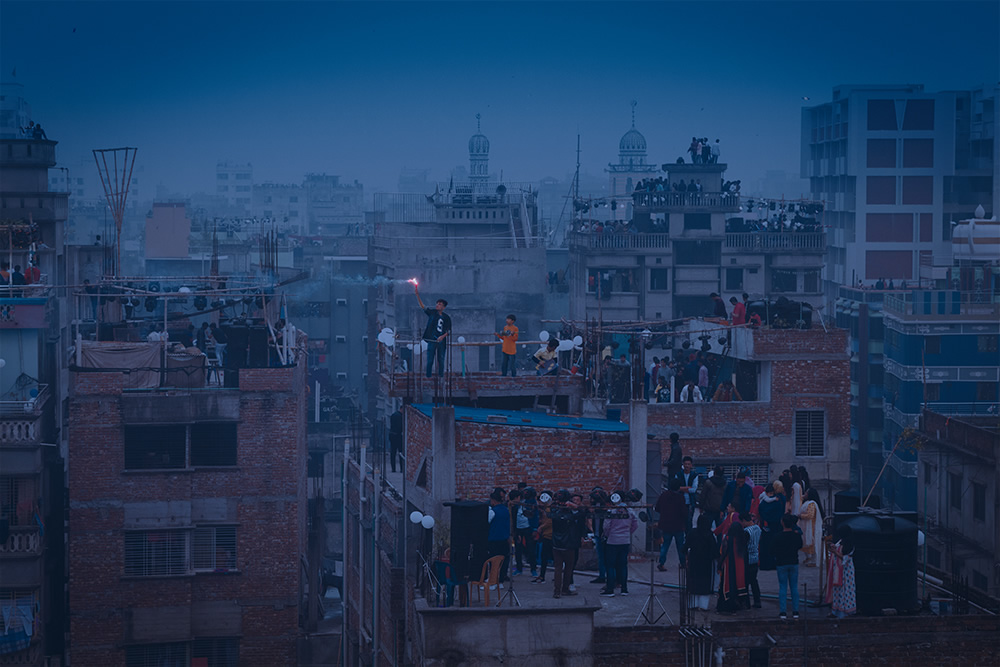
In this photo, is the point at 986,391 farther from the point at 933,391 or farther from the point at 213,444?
the point at 213,444

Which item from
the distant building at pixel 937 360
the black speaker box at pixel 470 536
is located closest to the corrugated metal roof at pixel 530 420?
the black speaker box at pixel 470 536

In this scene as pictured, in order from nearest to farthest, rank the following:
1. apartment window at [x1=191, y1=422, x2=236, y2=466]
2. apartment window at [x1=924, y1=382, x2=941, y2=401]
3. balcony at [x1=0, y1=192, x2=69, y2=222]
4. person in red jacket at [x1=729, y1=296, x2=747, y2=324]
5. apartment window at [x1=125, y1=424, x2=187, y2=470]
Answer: apartment window at [x1=125, y1=424, x2=187, y2=470] → apartment window at [x1=191, y1=422, x2=236, y2=466] → person in red jacket at [x1=729, y1=296, x2=747, y2=324] → balcony at [x1=0, y1=192, x2=69, y2=222] → apartment window at [x1=924, y1=382, x2=941, y2=401]

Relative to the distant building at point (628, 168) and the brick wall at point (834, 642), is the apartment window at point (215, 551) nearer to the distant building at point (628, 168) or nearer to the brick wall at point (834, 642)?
the brick wall at point (834, 642)

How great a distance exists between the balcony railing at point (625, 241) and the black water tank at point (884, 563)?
49.3 m

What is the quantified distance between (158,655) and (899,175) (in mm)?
64536

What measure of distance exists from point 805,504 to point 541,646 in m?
5.76

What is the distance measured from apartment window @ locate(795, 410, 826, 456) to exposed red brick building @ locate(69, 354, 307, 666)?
12.9 m

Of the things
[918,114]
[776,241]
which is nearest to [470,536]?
[776,241]

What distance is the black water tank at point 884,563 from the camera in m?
20.4

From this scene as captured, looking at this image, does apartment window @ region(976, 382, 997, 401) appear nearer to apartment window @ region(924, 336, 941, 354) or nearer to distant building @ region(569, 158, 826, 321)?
apartment window @ region(924, 336, 941, 354)

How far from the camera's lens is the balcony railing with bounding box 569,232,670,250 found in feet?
228

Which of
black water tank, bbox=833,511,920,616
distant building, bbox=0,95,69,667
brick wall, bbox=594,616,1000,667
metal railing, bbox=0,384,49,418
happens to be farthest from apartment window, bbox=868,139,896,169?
brick wall, bbox=594,616,1000,667

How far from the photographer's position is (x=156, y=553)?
3484cm

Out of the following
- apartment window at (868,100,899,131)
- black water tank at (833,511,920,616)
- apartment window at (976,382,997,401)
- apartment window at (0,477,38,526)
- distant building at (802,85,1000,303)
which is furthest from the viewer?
distant building at (802,85,1000,303)
